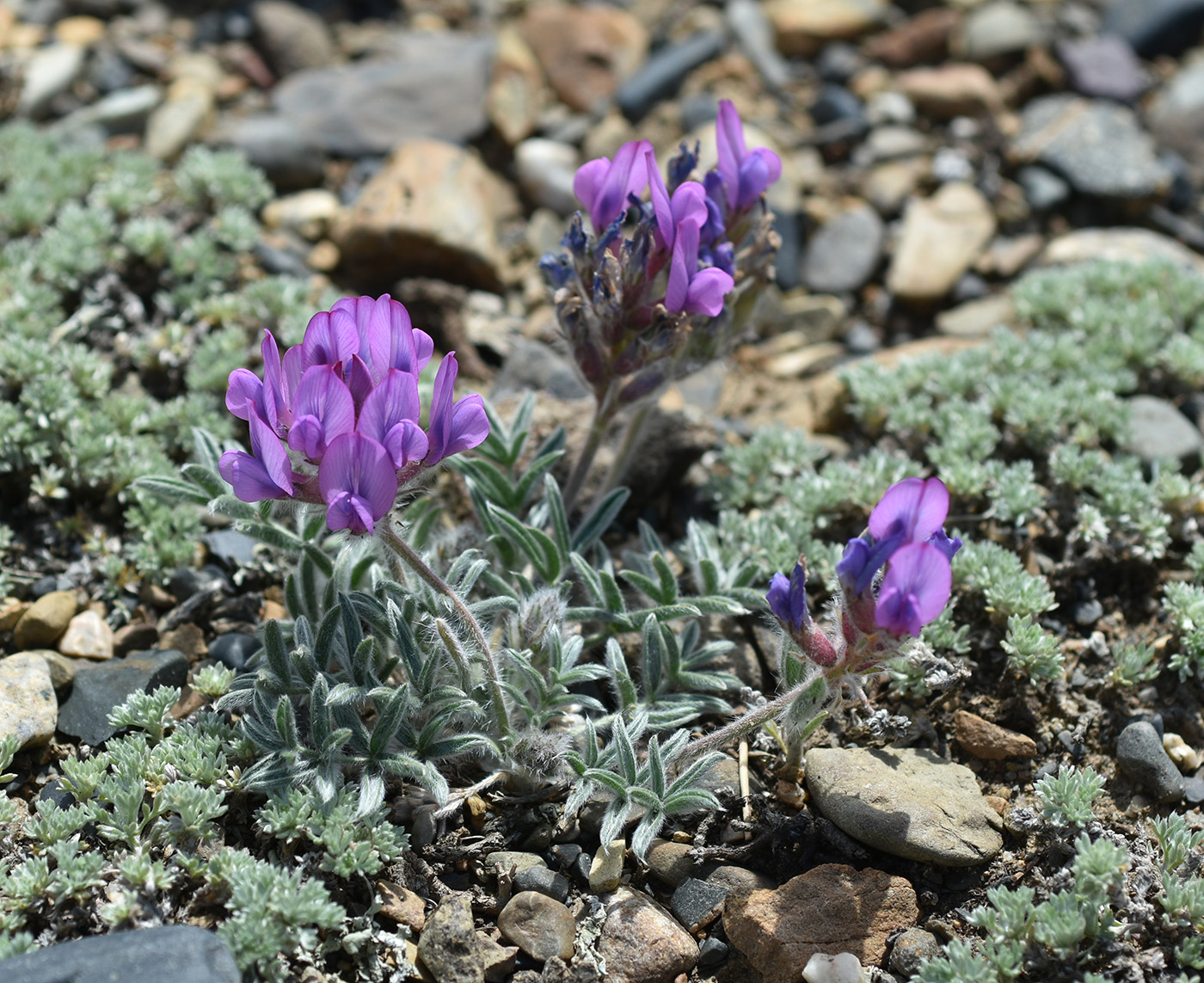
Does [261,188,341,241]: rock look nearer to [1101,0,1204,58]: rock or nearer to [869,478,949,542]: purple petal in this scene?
[869,478,949,542]: purple petal

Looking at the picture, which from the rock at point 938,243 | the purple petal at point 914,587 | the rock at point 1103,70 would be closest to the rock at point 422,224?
the rock at point 938,243

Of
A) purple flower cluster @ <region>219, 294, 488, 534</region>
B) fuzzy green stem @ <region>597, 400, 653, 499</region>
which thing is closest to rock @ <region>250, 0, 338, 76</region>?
fuzzy green stem @ <region>597, 400, 653, 499</region>

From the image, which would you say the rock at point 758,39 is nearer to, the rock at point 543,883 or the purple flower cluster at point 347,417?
the purple flower cluster at point 347,417

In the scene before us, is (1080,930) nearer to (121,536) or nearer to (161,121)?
(121,536)

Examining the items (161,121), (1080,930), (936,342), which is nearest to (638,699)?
(1080,930)

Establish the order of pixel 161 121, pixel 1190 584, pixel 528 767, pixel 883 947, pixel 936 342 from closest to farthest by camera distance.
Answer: pixel 883 947
pixel 528 767
pixel 1190 584
pixel 936 342
pixel 161 121

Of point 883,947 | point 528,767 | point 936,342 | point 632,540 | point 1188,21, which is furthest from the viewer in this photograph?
point 1188,21

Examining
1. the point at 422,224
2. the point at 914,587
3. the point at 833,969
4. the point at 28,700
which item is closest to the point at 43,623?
the point at 28,700

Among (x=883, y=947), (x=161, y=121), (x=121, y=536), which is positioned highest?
(x=161, y=121)
